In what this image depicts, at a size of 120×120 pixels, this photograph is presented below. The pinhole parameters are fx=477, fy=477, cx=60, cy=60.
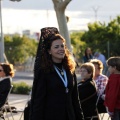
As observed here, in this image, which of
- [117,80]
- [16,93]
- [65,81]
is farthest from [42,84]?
[16,93]

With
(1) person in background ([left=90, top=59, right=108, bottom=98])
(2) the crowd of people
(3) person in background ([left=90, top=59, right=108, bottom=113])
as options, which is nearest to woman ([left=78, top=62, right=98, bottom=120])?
(3) person in background ([left=90, top=59, right=108, bottom=113])

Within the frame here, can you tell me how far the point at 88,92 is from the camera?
800 centimetres

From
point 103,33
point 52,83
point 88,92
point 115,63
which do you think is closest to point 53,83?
point 52,83

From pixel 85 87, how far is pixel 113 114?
0.88 meters

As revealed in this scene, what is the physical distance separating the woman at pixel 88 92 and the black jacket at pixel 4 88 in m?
1.31

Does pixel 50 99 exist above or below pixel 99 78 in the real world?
above

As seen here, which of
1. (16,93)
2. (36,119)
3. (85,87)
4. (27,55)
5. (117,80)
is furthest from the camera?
(27,55)

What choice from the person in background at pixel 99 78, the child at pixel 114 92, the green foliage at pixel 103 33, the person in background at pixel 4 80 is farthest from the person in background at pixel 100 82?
the green foliage at pixel 103 33

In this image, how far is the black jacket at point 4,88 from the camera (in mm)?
8336

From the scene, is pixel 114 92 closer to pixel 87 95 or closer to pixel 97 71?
pixel 87 95

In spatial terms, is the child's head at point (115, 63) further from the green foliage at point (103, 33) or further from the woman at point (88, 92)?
the green foliage at point (103, 33)

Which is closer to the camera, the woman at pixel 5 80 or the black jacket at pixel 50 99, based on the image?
the black jacket at pixel 50 99

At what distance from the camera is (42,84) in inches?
207

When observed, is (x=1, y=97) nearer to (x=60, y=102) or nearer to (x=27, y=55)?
(x=60, y=102)
